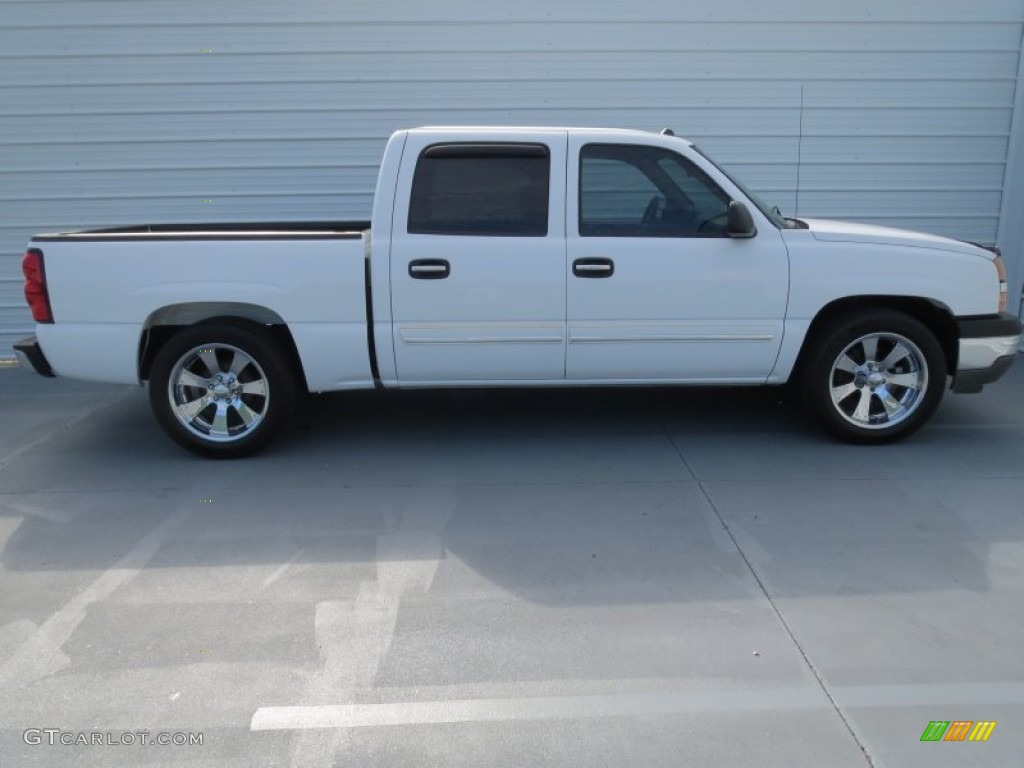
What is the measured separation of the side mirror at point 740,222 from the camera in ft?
16.8

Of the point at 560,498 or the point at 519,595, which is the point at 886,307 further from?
the point at 519,595

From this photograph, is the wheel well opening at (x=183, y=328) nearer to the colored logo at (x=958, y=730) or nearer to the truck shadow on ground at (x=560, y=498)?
the truck shadow on ground at (x=560, y=498)

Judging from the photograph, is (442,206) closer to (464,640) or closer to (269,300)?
(269,300)

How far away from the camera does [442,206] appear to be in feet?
17.4

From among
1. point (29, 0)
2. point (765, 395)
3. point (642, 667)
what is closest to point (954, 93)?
point (765, 395)

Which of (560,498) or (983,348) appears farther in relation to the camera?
(983,348)

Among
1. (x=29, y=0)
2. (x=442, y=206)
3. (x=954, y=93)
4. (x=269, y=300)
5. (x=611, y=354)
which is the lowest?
(x=611, y=354)

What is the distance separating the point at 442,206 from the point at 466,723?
3.20 meters

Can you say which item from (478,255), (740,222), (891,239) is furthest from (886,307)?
(478,255)

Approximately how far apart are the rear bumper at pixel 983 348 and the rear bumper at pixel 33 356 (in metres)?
5.56

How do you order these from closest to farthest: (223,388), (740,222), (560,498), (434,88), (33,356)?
(560,498), (740,222), (33,356), (223,388), (434,88)

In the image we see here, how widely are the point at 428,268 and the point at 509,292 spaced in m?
0.49

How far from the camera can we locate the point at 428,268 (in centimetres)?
520

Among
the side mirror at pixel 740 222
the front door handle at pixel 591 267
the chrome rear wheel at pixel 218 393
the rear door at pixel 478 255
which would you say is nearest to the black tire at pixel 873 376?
the side mirror at pixel 740 222
